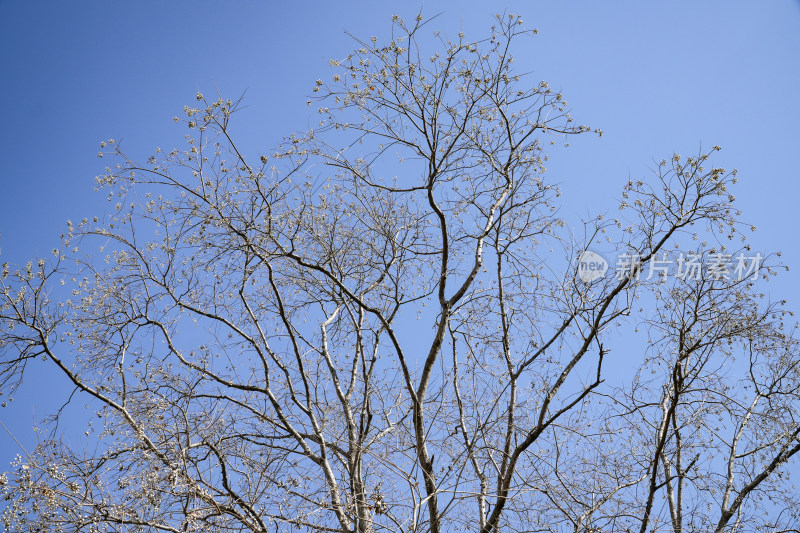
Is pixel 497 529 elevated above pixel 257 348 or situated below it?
below

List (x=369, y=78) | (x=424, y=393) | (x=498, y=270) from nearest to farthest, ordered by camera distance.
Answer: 1. (x=369, y=78)
2. (x=424, y=393)
3. (x=498, y=270)

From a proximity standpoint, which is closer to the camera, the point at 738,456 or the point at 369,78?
the point at 369,78

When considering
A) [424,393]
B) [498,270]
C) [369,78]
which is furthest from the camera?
[498,270]

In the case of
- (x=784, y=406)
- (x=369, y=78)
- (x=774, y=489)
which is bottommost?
(x=774, y=489)

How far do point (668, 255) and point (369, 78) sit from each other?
2.73 m

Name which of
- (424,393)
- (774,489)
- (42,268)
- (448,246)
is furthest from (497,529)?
(42,268)

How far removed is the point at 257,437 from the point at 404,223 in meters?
2.48

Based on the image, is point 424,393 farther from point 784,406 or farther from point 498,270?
point 784,406

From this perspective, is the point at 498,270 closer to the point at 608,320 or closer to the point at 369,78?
the point at 608,320

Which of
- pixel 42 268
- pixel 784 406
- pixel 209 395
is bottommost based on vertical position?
pixel 784 406

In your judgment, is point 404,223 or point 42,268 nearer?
point 42,268

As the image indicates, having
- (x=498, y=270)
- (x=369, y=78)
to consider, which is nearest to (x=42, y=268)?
(x=369, y=78)

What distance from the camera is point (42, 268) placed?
5.70 m

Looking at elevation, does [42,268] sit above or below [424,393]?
above
